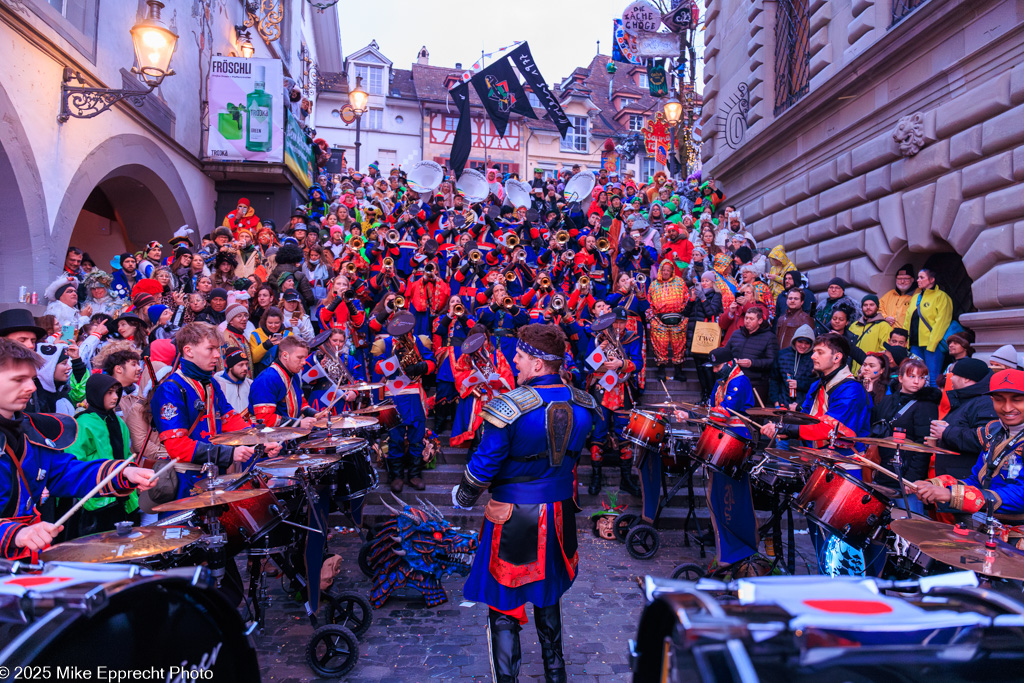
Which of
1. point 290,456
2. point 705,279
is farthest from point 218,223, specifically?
point 290,456

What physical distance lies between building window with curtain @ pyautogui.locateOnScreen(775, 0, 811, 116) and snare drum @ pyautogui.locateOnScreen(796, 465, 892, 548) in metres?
10.7

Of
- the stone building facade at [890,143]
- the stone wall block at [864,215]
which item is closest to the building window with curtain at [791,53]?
the stone building facade at [890,143]

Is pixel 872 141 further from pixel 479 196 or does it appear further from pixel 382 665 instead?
pixel 382 665

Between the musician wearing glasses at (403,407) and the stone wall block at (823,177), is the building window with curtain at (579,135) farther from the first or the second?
the musician wearing glasses at (403,407)

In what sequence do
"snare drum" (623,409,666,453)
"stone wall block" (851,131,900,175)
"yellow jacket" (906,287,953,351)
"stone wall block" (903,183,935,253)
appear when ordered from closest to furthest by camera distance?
"snare drum" (623,409,666,453)
"yellow jacket" (906,287,953,351)
"stone wall block" (903,183,935,253)
"stone wall block" (851,131,900,175)

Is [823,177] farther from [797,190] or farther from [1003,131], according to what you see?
[1003,131]

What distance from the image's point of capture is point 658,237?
1268 centimetres

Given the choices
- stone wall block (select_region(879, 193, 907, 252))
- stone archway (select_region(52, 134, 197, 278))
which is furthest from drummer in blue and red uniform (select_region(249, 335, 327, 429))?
stone wall block (select_region(879, 193, 907, 252))

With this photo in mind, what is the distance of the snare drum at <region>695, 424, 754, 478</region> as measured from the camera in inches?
190

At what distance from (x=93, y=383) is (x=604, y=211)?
37.6ft

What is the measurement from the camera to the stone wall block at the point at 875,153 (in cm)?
917

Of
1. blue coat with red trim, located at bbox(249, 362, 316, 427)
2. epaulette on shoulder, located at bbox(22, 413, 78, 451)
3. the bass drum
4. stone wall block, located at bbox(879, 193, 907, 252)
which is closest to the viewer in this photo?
the bass drum

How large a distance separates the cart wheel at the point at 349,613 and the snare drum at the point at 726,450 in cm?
294

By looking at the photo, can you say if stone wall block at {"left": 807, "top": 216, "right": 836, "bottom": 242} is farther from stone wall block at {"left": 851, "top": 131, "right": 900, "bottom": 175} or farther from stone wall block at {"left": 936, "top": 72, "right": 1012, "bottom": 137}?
stone wall block at {"left": 936, "top": 72, "right": 1012, "bottom": 137}
